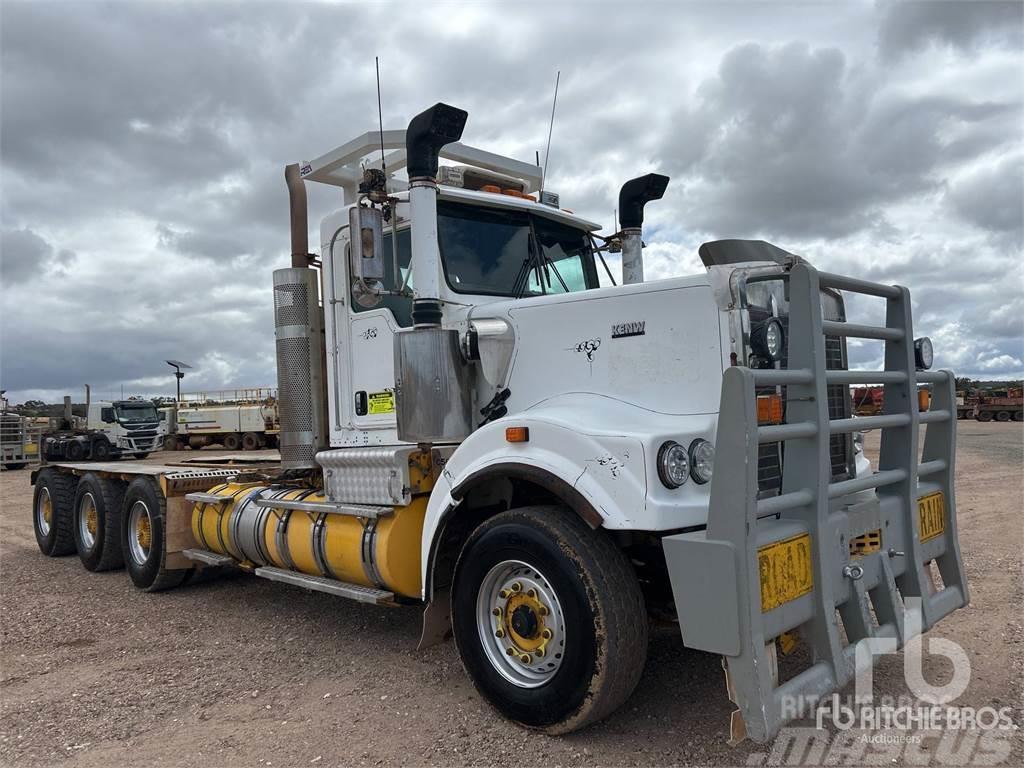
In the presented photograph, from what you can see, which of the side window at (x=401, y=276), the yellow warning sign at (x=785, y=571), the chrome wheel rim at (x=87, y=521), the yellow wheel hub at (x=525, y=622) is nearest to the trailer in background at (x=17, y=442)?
the chrome wheel rim at (x=87, y=521)

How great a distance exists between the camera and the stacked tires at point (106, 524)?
7414mm

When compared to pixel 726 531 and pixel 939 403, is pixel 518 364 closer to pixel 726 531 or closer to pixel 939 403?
pixel 726 531

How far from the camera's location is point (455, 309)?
16.7ft

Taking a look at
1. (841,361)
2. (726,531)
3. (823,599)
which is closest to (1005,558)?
(841,361)

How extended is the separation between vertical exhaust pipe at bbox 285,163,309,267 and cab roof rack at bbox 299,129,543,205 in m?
0.08

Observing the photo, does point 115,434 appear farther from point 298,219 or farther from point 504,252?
point 504,252

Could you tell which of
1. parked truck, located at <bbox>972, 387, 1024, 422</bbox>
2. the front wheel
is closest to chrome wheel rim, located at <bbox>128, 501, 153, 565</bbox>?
the front wheel

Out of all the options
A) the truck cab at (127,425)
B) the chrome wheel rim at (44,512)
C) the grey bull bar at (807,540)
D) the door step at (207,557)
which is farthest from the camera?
the truck cab at (127,425)

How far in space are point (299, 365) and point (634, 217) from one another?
296 centimetres

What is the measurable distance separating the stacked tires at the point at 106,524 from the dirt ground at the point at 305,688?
1.31 feet

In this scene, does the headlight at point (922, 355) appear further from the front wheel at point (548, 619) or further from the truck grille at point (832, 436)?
the front wheel at point (548, 619)

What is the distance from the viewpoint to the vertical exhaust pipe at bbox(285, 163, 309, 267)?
6.34 metres

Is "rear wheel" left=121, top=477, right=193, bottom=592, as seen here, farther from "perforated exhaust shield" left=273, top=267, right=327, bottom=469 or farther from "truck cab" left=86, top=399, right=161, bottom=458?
"truck cab" left=86, top=399, right=161, bottom=458

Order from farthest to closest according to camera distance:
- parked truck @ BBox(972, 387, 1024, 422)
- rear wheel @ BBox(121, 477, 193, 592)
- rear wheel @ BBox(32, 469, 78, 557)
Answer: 1. parked truck @ BBox(972, 387, 1024, 422)
2. rear wheel @ BBox(32, 469, 78, 557)
3. rear wheel @ BBox(121, 477, 193, 592)
